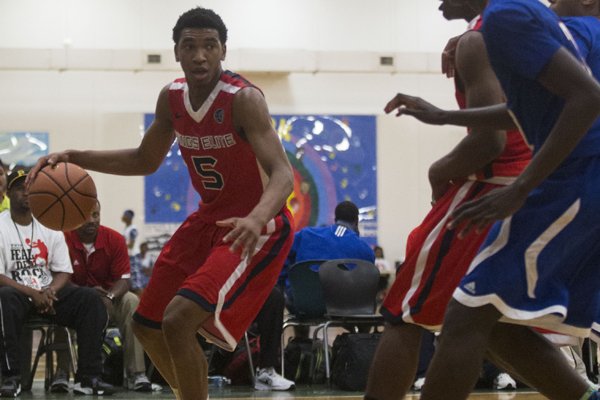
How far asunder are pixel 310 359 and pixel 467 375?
5.60m

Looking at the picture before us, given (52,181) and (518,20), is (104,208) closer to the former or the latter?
(52,181)

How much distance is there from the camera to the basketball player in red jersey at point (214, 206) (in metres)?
4.60

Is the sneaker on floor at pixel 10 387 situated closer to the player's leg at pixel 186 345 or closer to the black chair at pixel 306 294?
the black chair at pixel 306 294

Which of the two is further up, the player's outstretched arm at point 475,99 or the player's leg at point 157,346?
the player's outstretched arm at point 475,99

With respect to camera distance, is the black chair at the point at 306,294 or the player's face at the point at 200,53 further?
the black chair at the point at 306,294

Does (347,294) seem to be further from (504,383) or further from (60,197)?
(60,197)

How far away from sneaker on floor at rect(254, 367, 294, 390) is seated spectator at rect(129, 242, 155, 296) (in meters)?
6.88

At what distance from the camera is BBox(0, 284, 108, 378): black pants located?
7.74 metres

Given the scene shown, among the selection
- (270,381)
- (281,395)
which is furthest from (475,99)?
(270,381)

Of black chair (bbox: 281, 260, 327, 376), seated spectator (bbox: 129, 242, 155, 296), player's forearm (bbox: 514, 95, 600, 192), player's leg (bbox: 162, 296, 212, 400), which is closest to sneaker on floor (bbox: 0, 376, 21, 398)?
black chair (bbox: 281, 260, 327, 376)

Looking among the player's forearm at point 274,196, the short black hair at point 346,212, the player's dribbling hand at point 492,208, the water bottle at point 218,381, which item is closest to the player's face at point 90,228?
the water bottle at point 218,381

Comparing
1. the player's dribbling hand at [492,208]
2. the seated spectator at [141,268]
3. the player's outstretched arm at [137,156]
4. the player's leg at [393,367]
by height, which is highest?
the player's outstretched arm at [137,156]

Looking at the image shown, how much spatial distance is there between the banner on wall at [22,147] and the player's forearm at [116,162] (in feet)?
41.6

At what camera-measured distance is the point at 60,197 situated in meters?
5.14
